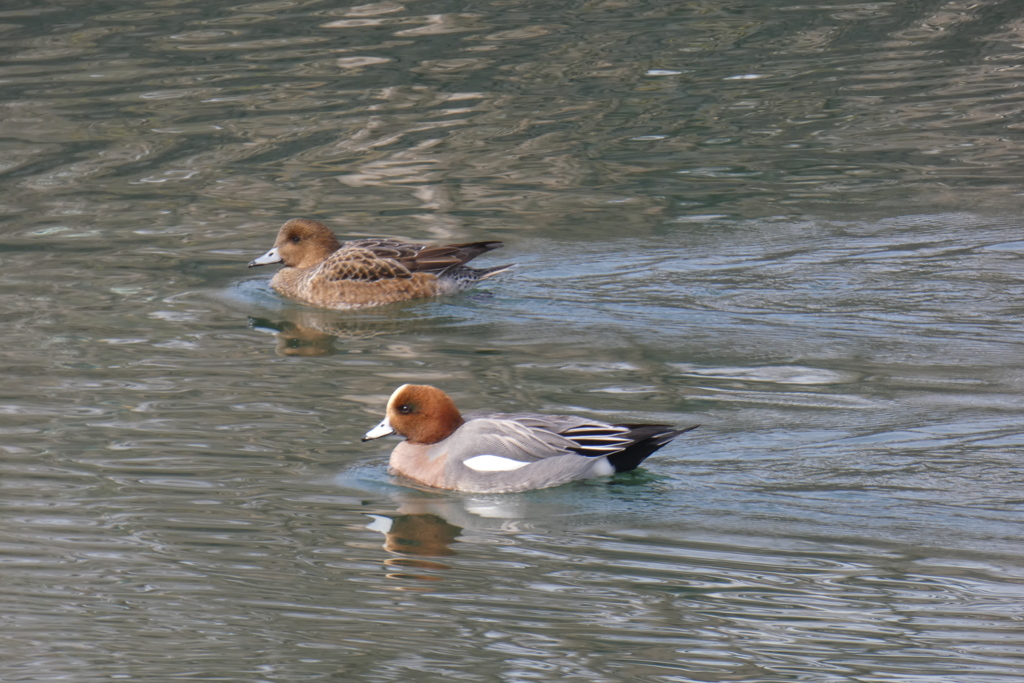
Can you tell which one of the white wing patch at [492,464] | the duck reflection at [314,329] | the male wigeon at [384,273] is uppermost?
the male wigeon at [384,273]

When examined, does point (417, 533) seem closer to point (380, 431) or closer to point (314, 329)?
point (380, 431)

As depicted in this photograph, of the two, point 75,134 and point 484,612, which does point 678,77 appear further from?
point 484,612

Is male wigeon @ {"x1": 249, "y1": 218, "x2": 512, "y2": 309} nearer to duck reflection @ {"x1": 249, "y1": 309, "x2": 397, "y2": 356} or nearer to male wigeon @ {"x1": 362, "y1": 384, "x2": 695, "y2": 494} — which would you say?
duck reflection @ {"x1": 249, "y1": 309, "x2": 397, "y2": 356}

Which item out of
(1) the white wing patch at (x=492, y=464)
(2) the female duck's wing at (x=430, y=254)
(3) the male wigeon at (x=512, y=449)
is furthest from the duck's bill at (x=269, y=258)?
(1) the white wing patch at (x=492, y=464)

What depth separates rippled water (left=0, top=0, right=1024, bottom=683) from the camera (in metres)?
5.48

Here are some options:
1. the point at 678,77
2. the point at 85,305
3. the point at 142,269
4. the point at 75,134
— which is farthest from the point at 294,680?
the point at 678,77

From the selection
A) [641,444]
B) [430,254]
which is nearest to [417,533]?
[641,444]

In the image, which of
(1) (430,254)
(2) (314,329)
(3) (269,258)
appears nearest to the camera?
(2) (314,329)

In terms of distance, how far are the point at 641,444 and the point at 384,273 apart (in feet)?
12.8

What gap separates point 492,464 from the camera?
695cm

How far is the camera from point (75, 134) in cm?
1522

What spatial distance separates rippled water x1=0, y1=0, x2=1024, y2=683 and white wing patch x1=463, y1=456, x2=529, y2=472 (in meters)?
0.16

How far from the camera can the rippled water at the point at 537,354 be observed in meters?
5.48

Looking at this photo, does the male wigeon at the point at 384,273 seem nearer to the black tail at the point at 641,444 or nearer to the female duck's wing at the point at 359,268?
the female duck's wing at the point at 359,268
